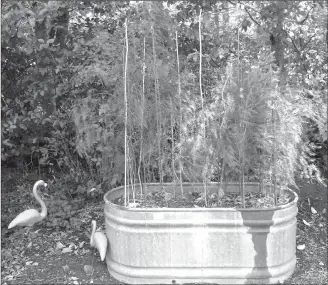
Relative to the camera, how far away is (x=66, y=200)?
158 inches

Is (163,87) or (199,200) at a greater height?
(163,87)

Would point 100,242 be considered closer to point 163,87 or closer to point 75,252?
point 75,252

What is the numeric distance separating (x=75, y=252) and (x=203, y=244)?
995 millimetres

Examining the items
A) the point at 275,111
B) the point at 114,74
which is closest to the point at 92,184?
the point at 114,74

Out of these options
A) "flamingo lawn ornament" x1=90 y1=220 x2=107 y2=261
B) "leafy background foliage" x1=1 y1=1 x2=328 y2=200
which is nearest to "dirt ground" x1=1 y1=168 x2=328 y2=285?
"flamingo lawn ornament" x1=90 y1=220 x2=107 y2=261

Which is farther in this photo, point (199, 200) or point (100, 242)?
point (199, 200)

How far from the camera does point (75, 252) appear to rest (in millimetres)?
3195

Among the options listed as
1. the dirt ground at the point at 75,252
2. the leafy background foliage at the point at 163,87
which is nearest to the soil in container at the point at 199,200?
the leafy background foliage at the point at 163,87

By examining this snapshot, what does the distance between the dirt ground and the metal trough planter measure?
227mm

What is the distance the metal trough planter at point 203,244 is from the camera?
266 centimetres

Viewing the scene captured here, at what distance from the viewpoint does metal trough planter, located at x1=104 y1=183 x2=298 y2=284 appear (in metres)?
2.66

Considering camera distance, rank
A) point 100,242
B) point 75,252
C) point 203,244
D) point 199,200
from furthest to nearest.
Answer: point 75,252
point 199,200
point 100,242
point 203,244

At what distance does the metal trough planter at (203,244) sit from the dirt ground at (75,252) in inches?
8.9

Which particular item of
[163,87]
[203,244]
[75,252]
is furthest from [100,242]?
[163,87]
